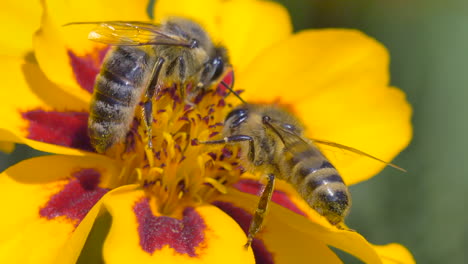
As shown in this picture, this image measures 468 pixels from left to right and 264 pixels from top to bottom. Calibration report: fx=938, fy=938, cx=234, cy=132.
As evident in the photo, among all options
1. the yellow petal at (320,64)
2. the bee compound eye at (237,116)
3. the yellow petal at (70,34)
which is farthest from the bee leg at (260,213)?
the yellow petal at (320,64)

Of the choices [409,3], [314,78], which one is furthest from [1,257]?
[409,3]

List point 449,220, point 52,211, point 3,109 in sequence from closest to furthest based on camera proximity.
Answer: point 52,211
point 3,109
point 449,220

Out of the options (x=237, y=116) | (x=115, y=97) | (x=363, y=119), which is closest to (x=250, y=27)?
(x=363, y=119)

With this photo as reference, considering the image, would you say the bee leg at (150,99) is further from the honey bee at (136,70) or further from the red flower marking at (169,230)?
the red flower marking at (169,230)

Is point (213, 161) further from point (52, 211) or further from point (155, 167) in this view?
point (52, 211)

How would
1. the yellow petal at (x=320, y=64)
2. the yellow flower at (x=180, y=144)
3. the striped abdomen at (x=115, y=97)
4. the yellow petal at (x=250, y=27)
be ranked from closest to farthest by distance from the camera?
the yellow flower at (x=180, y=144), the striped abdomen at (x=115, y=97), the yellow petal at (x=320, y=64), the yellow petal at (x=250, y=27)

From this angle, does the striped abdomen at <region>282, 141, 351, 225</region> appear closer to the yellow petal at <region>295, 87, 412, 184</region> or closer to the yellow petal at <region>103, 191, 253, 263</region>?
the yellow petal at <region>103, 191, 253, 263</region>

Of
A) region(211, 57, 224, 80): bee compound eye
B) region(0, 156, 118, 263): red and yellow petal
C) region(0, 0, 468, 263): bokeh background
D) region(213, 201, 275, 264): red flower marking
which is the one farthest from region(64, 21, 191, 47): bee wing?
region(0, 0, 468, 263): bokeh background
